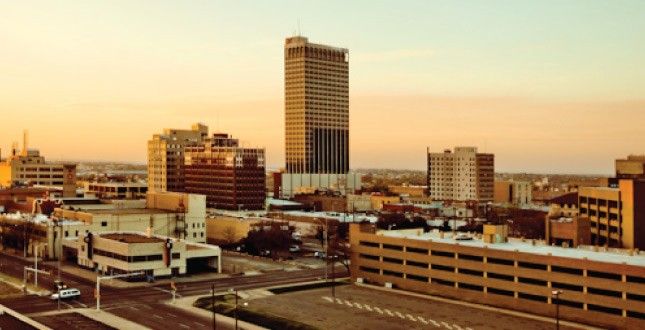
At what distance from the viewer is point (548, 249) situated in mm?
104188

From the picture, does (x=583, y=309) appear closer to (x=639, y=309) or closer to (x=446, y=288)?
(x=639, y=309)

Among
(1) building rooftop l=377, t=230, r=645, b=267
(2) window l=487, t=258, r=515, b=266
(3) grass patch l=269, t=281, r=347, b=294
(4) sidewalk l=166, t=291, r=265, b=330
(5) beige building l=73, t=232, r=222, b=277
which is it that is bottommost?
(4) sidewalk l=166, t=291, r=265, b=330

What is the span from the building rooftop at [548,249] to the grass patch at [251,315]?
29.6 m

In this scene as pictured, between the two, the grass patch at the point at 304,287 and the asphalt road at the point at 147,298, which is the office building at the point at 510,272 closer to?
the grass patch at the point at 304,287

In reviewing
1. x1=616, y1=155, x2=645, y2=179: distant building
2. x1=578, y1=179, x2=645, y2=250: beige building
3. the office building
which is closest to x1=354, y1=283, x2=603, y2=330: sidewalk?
the office building

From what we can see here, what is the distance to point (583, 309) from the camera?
92.1 m

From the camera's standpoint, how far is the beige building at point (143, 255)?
409 ft

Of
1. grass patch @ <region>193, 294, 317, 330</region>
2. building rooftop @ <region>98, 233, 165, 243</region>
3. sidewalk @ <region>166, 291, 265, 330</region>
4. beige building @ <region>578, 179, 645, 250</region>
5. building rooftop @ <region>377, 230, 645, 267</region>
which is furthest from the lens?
beige building @ <region>578, 179, 645, 250</region>

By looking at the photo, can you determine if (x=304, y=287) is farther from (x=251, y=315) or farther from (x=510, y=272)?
(x=510, y=272)

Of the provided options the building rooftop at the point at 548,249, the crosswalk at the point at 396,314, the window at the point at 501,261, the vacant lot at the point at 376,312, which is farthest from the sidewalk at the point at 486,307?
the crosswalk at the point at 396,314

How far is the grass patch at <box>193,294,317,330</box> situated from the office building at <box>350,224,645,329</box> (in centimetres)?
2569

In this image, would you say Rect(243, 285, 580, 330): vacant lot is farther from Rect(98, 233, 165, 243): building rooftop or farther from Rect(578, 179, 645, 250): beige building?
Rect(578, 179, 645, 250): beige building

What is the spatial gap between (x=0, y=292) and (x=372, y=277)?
185ft

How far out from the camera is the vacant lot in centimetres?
9088
